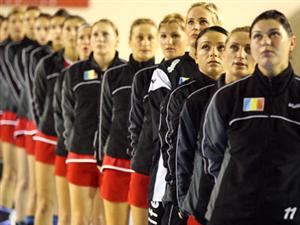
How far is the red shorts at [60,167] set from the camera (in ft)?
16.3

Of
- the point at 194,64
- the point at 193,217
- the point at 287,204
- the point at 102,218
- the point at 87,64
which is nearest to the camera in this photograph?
the point at 287,204

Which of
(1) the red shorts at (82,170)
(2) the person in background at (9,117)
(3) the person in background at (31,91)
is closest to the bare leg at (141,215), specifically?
(1) the red shorts at (82,170)

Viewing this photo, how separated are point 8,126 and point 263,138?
13.4ft

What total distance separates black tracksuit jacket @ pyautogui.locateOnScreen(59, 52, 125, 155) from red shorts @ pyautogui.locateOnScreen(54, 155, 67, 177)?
25 centimetres

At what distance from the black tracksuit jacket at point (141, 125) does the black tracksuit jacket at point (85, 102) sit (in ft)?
1.64

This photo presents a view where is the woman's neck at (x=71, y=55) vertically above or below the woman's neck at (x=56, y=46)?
below

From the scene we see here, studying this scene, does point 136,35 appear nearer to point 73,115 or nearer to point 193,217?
point 73,115

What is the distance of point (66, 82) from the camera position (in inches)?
190

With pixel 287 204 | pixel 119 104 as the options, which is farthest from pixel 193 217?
pixel 119 104

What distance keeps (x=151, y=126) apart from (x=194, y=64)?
1.56ft

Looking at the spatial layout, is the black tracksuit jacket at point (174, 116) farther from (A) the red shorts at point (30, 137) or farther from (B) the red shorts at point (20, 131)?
(B) the red shorts at point (20, 131)

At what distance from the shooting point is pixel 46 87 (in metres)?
5.48

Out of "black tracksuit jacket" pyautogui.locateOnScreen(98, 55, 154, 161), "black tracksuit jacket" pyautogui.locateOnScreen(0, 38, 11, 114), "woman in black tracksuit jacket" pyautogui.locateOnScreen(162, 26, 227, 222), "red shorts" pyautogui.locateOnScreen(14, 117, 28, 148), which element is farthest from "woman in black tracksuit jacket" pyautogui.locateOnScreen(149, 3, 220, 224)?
"black tracksuit jacket" pyautogui.locateOnScreen(0, 38, 11, 114)

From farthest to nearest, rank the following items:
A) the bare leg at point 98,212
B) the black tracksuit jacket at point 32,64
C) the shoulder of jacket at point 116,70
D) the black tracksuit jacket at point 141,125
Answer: the black tracksuit jacket at point 32,64, the bare leg at point 98,212, the shoulder of jacket at point 116,70, the black tracksuit jacket at point 141,125
